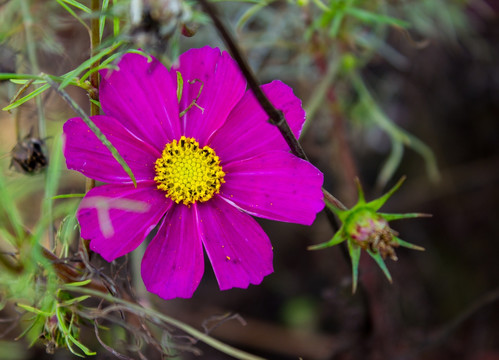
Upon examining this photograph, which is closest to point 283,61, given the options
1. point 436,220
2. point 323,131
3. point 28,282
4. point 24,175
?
point 323,131

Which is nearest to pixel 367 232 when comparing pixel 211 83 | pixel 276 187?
pixel 276 187

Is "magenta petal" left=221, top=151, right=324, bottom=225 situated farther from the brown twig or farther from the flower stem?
the flower stem

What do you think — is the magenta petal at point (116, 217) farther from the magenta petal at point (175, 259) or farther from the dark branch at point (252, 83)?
the dark branch at point (252, 83)

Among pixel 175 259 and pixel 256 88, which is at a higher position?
pixel 256 88

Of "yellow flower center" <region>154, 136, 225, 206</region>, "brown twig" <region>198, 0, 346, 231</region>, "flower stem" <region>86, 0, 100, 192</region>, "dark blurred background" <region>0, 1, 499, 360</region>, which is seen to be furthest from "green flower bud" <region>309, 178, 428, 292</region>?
"dark blurred background" <region>0, 1, 499, 360</region>

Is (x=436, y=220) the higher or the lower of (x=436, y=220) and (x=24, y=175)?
the lower

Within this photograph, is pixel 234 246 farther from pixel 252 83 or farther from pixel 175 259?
pixel 252 83

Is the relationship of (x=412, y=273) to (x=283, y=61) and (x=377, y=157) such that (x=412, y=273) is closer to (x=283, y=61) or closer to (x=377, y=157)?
(x=377, y=157)

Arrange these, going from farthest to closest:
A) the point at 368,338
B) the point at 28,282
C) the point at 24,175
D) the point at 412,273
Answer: the point at 412,273, the point at 368,338, the point at 24,175, the point at 28,282

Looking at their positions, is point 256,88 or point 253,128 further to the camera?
point 253,128
